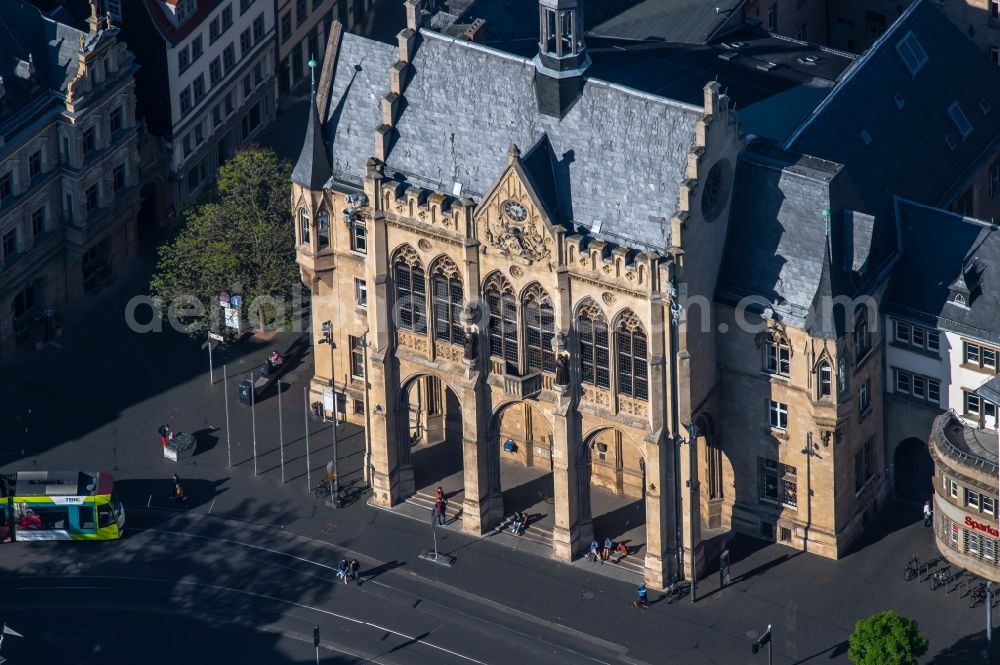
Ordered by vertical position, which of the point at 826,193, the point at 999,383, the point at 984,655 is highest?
the point at 826,193

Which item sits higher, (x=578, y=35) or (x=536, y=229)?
(x=578, y=35)

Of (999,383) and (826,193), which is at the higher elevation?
(826,193)

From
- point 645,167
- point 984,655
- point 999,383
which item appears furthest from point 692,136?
point 984,655

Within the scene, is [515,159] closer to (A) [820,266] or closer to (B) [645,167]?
(B) [645,167]

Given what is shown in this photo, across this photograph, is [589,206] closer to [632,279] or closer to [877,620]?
[632,279]

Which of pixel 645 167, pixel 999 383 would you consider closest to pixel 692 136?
pixel 645 167

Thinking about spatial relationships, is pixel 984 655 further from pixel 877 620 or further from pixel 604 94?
pixel 604 94
